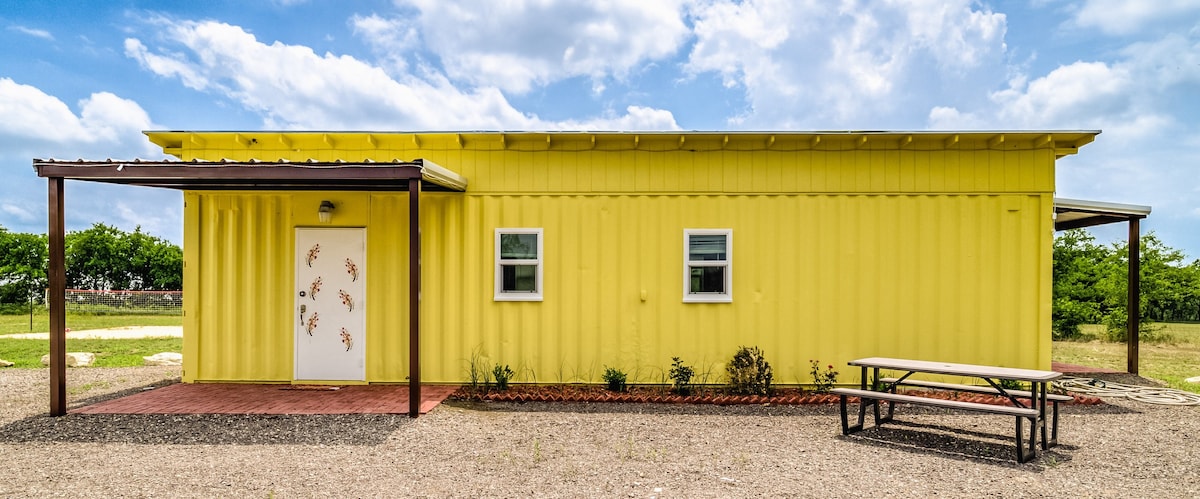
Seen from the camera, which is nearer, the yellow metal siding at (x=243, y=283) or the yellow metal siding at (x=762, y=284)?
the yellow metal siding at (x=762, y=284)

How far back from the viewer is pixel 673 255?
8.24 m

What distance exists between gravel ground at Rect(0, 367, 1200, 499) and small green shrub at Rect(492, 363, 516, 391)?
0.64 meters

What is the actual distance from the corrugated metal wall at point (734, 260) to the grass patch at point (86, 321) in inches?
592

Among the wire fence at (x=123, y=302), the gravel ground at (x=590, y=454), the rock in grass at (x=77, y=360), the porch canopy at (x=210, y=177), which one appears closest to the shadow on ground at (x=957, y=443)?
the gravel ground at (x=590, y=454)

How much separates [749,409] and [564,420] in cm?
203

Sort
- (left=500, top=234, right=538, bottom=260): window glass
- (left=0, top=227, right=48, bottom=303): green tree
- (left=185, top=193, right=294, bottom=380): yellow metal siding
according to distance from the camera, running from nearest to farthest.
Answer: (left=500, top=234, right=538, bottom=260): window glass
(left=185, top=193, right=294, bottom=380): yellow metal siding
(left=0, top=227, right=48, bottom=303): green tree

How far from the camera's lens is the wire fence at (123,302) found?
21969mm

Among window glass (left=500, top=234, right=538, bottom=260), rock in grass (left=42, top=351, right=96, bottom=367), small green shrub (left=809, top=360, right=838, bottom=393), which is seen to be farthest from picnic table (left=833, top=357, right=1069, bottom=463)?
rock in grass (left=42, top=351, right=96, bottom=367)

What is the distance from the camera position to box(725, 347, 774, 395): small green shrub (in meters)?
7.90

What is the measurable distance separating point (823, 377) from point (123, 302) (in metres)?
23.2

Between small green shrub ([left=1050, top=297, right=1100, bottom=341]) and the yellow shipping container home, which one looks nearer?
the yellow shipping container home

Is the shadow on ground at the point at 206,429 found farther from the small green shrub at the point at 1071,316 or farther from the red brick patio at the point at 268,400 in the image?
the small green shrub at the point at 1071,316

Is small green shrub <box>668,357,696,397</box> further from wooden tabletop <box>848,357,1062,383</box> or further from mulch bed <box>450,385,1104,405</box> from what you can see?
wooden tabletop <box>848,357,1062,383</box>

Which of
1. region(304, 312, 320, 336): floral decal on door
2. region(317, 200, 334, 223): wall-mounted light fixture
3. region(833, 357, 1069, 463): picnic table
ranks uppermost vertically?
region(317, 200, 334, 223): wall-mounted light fixture
